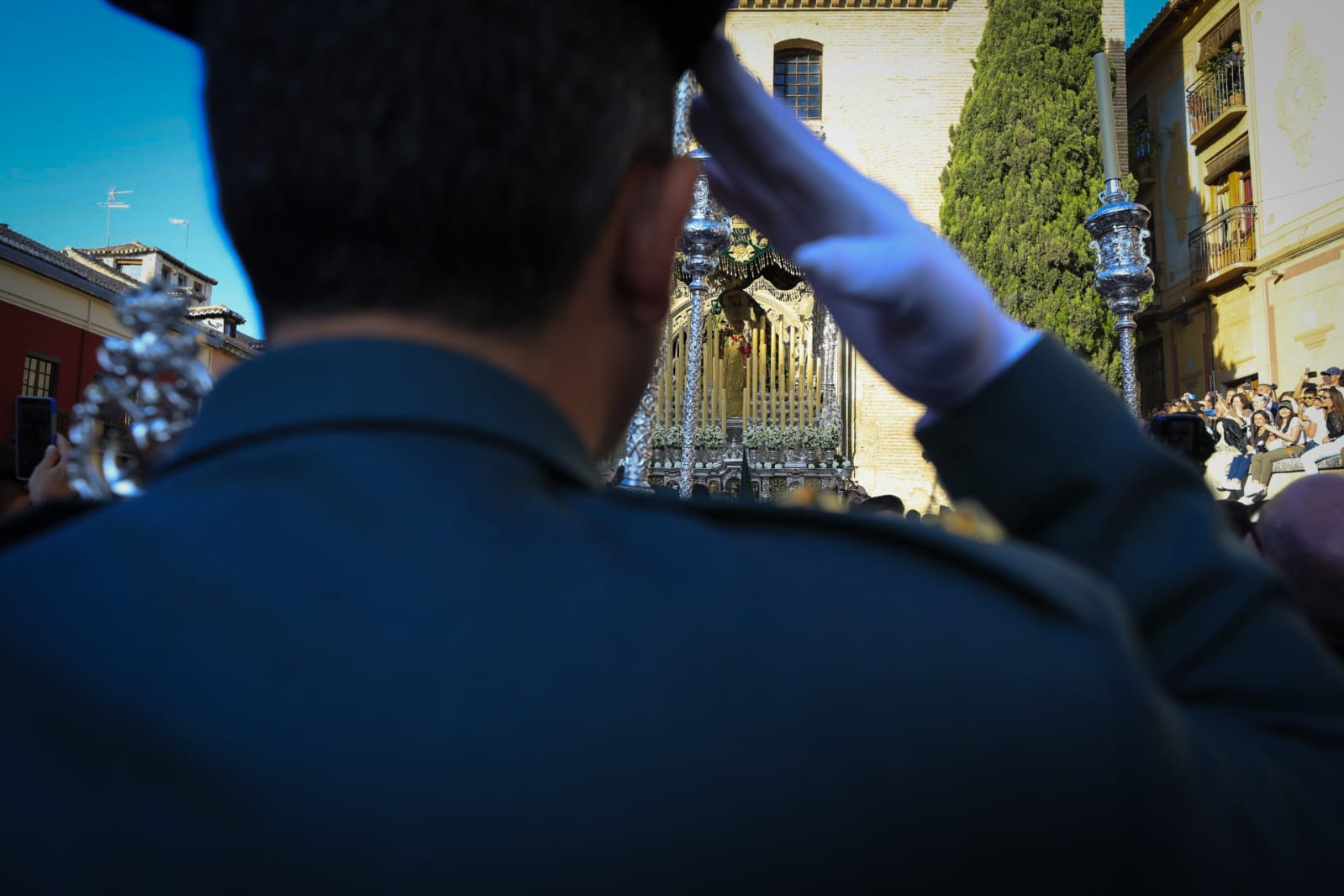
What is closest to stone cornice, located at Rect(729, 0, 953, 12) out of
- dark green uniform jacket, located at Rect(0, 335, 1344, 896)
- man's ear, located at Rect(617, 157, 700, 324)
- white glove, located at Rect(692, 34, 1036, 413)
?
white glove, located at Rect(692, 34, 1036, 413)

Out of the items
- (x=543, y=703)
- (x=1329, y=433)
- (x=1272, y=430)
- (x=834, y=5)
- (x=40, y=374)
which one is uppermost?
(x=834, y=5)

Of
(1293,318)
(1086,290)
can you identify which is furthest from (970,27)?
(1293,318)

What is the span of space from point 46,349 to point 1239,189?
78.5 ft

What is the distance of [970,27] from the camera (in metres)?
16.6

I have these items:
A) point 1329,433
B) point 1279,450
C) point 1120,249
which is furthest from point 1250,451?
point 1120,249

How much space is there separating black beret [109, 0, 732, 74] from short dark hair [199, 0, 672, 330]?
76mm

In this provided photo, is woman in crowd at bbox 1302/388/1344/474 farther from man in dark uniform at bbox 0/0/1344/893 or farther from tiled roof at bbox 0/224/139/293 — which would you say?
tiled roof at bbox 0/224/139/293

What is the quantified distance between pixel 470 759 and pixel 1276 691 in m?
0.53

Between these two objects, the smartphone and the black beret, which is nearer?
the black beret

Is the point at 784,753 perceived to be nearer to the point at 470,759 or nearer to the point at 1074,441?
the point at 470,759

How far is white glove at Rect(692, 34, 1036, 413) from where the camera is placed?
2.55 feet

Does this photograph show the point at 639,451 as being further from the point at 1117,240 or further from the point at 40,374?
the point at 40,374

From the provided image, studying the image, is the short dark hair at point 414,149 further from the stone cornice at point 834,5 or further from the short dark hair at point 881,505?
the stone cornice at point 834,5

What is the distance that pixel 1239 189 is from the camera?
58.0 ft
